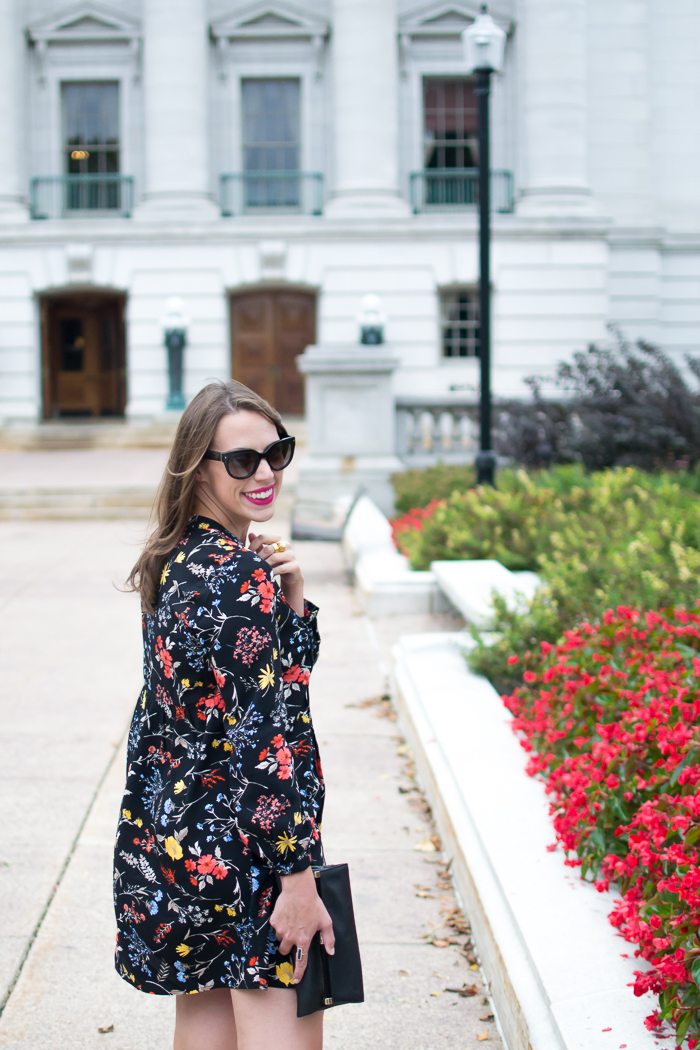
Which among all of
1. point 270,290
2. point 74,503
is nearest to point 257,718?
point 74,503

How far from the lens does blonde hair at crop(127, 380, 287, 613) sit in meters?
2.21

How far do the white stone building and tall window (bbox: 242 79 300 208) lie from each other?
58mm

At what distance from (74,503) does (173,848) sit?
13917mm

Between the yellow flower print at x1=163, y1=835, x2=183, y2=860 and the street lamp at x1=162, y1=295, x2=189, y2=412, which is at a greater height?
the street lamp at x1=162, y1=295, x2=189, y2=412

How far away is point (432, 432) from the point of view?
15.4 meters

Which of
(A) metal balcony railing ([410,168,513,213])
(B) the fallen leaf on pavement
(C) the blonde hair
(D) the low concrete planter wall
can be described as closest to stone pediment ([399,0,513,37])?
(A) metal balcony railing ([410,168,513,213])

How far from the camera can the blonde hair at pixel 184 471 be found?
2213mm

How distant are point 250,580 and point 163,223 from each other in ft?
81.2

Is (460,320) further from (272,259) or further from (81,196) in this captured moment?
(81,196)

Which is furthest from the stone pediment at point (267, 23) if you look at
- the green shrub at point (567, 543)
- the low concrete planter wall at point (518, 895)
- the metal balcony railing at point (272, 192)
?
the low concrete planter wall at point (518, 895)

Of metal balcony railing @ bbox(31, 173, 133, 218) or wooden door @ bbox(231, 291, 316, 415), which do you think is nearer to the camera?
wooden door @ bbox(231, 291, 316, 415)

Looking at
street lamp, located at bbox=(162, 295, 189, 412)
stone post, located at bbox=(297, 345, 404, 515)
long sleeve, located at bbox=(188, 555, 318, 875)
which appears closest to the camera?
long sleeve, located at bbox=(188, 555, 318, 875)

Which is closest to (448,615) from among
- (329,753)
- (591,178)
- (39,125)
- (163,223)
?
(329,753)

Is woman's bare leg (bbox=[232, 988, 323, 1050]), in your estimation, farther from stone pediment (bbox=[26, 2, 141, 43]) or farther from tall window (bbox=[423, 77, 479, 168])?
stone pediment (bbox=[26, 2, 141, 43])
